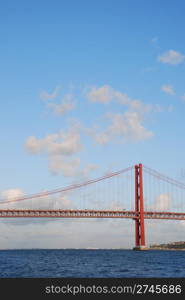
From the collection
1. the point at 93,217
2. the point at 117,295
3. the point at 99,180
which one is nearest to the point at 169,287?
the point at 117,295

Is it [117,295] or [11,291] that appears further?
[11,291]

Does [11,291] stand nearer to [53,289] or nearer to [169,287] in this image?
[53,289]

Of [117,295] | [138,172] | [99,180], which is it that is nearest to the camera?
[117,295]

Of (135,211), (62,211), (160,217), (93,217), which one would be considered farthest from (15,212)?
(160,217)

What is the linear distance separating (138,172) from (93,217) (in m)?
14.1

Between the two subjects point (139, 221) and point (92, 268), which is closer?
point (92, 268)

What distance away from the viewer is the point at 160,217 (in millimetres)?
82625

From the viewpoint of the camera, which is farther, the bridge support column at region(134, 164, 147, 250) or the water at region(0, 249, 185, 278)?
the bridge support column at region(134, 164, 147, 250)

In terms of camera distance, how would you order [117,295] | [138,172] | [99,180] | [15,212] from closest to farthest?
[117,295] → [15,212] → [138,172] → [99,180]

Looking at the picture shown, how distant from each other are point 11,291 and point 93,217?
6242 cm

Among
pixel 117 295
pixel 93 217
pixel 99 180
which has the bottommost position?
pixel 117 295

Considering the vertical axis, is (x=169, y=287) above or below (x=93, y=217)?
below

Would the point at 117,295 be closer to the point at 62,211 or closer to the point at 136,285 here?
→ the point at 136,285

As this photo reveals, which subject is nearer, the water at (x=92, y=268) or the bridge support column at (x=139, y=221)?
the water at (x=92, y=268)
